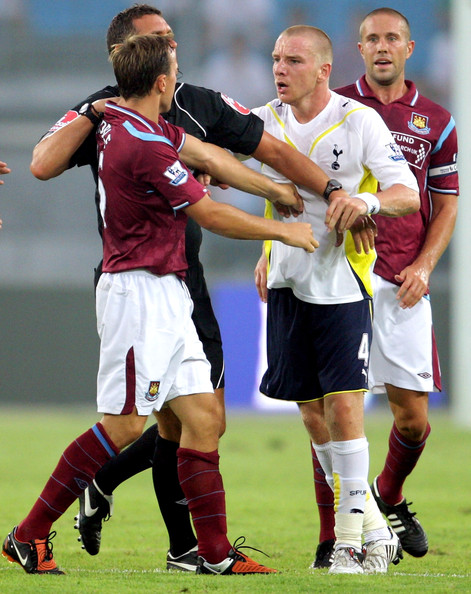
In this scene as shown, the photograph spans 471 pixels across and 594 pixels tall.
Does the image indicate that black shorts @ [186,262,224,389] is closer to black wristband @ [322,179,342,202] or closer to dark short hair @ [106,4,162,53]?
black wristband @ [322,179,342,202]

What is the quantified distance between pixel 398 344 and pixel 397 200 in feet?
4.31

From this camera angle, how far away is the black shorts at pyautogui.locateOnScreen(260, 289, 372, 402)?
A: 452 centimetres

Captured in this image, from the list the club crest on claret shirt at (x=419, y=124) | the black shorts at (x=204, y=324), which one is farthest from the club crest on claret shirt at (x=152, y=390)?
the club crest on claret shirt at (x=419, y=124)

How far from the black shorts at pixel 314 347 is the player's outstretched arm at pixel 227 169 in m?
0.53

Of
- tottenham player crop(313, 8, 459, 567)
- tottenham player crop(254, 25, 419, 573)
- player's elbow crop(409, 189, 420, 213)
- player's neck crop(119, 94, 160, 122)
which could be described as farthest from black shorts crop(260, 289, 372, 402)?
player's neck crop(119, 94, 160, 122)

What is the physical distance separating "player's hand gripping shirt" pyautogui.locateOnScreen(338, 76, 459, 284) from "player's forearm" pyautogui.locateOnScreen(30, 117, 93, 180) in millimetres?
1738

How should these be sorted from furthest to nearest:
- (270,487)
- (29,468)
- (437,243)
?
(29,468) → (270,487) → (437,243)

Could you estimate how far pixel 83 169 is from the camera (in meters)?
14.5

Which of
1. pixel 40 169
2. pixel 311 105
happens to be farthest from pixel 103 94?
pixel 311 105

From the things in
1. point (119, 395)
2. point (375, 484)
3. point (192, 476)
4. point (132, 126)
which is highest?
point (132, 126)

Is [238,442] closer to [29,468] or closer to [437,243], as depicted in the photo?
[29,468]

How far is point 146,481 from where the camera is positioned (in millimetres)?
8188

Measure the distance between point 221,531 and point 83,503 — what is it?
1025 mm

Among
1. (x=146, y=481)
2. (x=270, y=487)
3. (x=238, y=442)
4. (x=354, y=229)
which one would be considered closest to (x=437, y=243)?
(x=354, y=229)
